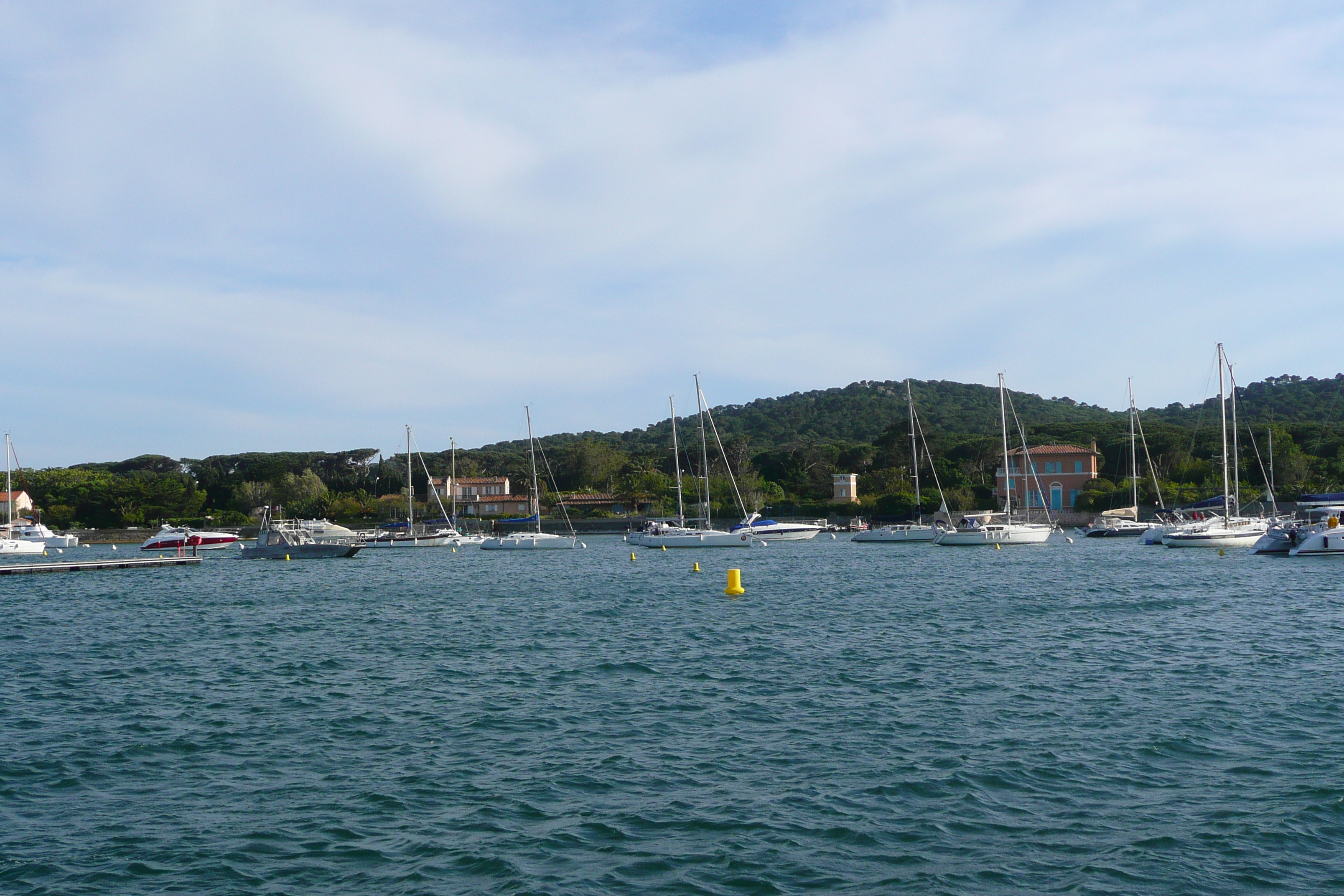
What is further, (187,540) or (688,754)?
(187,540)

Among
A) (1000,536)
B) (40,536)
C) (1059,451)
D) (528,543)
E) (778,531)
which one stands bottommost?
(1000,536)

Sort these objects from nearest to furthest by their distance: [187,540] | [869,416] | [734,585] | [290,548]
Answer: [734,585] → [290,548] → [187,540] → [869,416]

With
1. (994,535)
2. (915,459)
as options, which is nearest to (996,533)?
(994,535)

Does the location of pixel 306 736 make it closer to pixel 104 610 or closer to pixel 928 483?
pixel 104 610

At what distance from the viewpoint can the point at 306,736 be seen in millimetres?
13602

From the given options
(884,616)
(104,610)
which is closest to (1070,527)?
(884,616)

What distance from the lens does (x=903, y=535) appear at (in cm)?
7244

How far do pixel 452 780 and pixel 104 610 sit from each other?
26.1m

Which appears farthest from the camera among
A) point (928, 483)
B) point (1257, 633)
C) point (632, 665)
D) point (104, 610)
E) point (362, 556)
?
point (928, 483)

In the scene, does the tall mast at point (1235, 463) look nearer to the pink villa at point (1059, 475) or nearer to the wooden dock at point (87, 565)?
the pink villa at point (1059, 475)

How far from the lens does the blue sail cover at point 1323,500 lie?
195 ft

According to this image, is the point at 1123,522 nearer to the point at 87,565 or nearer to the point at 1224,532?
the point at 1224,532

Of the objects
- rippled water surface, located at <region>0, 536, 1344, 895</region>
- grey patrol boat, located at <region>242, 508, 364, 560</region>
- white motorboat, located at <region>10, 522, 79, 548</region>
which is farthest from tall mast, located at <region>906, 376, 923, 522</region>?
white motorboat, located at <region>10, 522, 79, 548</region>

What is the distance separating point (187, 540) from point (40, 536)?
2944 centimetres
